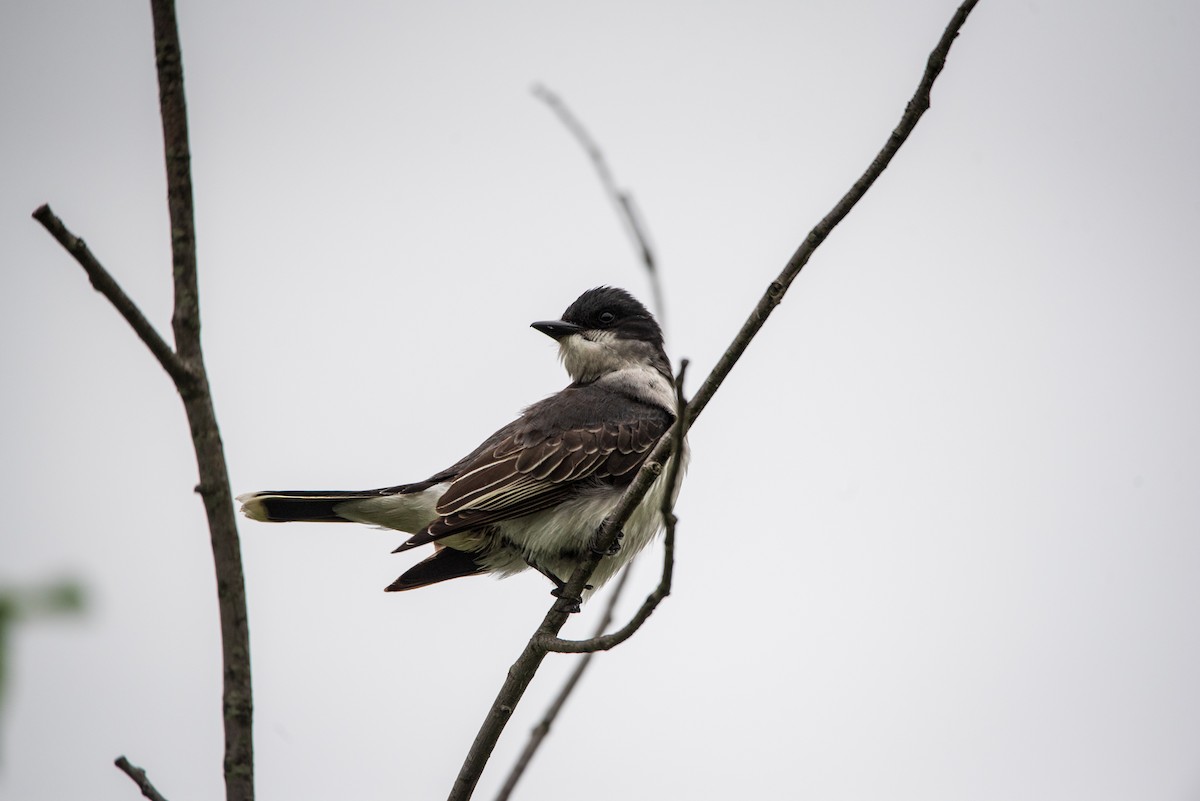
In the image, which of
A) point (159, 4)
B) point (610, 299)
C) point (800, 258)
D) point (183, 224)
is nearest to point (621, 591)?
point (800, 258)

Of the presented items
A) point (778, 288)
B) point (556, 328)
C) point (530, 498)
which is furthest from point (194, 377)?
point (556, 328)

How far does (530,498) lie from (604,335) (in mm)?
1937

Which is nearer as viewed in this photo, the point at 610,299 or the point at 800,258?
the point at 800,258

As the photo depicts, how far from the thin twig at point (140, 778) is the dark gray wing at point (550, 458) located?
266 centimetres

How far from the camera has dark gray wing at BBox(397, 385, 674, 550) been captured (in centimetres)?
591

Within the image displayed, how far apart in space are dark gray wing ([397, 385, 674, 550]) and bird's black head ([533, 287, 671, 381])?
0.58 metres

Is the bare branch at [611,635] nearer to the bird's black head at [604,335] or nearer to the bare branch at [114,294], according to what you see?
the bare branch at [114,294]

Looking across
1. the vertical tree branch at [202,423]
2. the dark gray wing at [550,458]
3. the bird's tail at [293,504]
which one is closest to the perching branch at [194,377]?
the vertical tree branch at [202,423]

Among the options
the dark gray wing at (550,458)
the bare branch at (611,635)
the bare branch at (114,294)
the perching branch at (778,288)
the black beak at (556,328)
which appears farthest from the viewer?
the black beak at (556,328)

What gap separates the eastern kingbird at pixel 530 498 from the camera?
594cm

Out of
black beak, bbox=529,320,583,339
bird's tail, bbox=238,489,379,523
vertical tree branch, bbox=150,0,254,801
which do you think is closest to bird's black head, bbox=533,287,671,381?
black beak, bbox=529,320,583,339

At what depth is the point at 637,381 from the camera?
24.0 ft

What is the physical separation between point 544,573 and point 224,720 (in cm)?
352

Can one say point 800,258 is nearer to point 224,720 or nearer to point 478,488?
point 224,720
